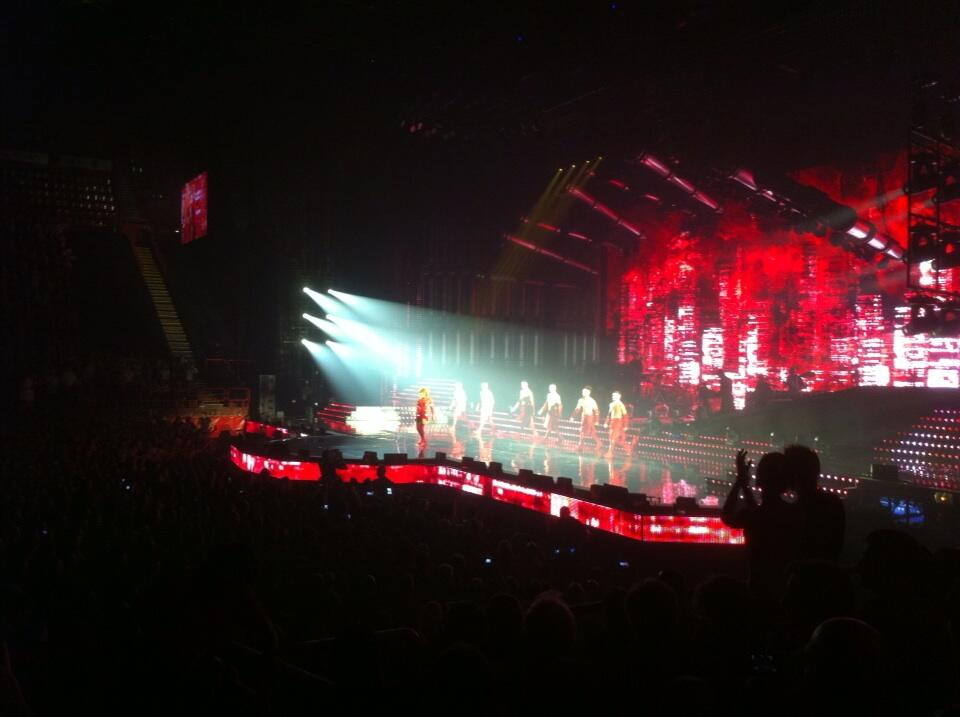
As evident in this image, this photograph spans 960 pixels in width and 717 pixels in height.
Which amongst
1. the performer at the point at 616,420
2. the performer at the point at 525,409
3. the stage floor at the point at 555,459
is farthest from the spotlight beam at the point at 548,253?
the performer at the point at 616,420

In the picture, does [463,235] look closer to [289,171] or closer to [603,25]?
[289,171]

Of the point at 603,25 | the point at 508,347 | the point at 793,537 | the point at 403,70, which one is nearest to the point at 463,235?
the point at 508,347

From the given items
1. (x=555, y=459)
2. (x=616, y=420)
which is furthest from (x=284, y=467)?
(x=616, y=420)

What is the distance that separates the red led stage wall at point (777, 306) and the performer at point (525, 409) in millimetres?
4345

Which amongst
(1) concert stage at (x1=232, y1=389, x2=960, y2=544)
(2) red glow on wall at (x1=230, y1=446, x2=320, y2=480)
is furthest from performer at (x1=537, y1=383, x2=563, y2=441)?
(2) red glow on wall at (x1=230, y1=446, x2=320, y2=480)

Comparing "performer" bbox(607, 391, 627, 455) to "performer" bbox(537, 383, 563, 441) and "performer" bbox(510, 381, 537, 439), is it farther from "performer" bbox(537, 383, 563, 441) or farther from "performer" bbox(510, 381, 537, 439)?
"performer" bbox(510, 381, 537, 439)

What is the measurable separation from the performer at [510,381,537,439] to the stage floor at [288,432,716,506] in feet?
1.96

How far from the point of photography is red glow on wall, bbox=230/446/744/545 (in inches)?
326

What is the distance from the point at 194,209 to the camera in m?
25.8

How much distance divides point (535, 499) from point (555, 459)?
6.78m

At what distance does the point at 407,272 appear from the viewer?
2483cm

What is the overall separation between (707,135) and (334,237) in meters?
13.4

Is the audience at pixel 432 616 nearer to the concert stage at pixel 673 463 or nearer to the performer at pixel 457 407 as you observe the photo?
the concert stage at pixel 673 463

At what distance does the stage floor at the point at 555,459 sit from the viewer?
1322 cm
